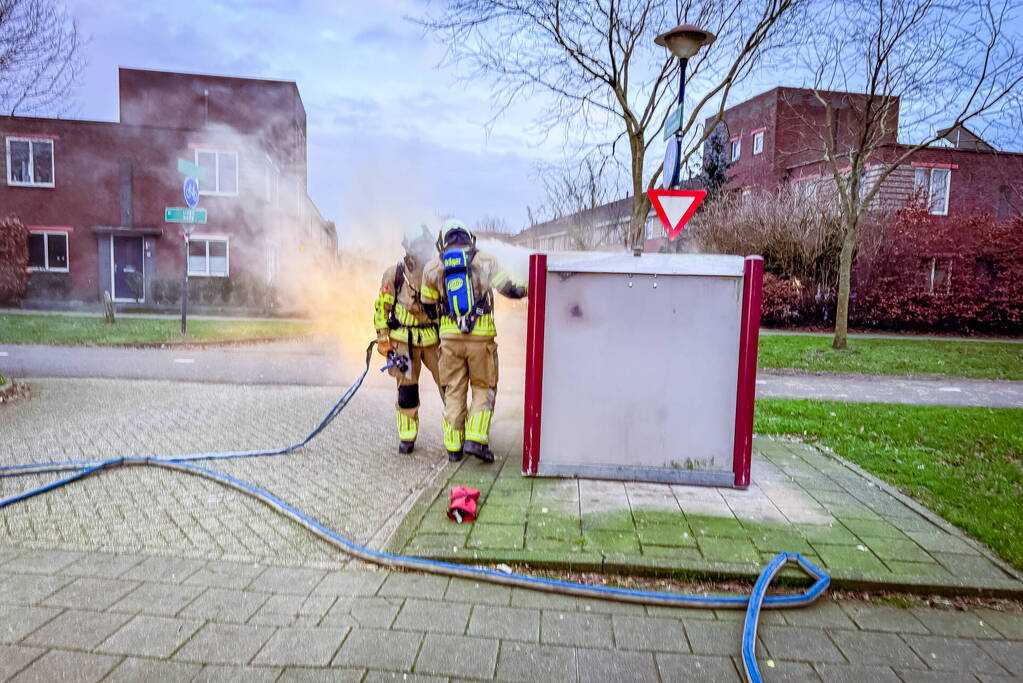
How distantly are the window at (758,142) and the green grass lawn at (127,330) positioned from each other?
2239cm

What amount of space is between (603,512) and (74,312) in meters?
20.6

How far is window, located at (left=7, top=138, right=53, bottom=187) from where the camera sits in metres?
21.8

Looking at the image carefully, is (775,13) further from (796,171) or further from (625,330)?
(796,171)

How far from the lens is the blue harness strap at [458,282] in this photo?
4.87m

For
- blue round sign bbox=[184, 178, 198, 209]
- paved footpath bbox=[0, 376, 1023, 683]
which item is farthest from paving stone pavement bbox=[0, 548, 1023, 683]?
blue round sign bbox=[184, 178, 198, 209]

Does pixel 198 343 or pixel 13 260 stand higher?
pixel 13 260

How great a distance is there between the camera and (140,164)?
2227 cm

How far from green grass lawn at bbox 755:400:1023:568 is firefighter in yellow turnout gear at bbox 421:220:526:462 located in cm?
325

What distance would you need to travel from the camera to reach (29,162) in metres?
21.9

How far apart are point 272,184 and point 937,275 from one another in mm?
20967

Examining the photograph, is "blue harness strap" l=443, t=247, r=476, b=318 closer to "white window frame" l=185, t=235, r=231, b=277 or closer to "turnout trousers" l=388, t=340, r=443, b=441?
"turnout trousers" l=388, t=340, r=443, b=441

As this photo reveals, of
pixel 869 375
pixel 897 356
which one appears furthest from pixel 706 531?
pixel 897 356

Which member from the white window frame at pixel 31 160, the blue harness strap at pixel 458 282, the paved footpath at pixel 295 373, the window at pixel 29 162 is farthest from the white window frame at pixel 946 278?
the window at pixel 29 162

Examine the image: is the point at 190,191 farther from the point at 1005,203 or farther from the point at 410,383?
the point at 1005,203
